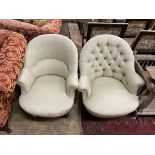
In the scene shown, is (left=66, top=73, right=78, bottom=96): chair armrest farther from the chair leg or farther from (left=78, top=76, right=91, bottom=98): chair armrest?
the chair leg

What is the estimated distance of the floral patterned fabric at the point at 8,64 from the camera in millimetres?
1801

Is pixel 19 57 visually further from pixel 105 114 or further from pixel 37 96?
pixel 105 114

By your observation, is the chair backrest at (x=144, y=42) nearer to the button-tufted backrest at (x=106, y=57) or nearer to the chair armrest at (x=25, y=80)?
the button-tufted backrest at (x=106, y=57)

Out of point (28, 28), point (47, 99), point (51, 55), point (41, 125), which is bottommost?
point (41, 125)

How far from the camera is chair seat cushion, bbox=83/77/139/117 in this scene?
204cm

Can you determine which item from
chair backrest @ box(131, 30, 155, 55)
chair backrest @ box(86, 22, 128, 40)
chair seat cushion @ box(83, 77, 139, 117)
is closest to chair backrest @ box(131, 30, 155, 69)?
chair backrest @ box(131, 30, 155, 55)

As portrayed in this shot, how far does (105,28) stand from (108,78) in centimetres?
72

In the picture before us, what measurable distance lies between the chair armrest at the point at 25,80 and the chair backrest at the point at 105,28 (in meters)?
1.05

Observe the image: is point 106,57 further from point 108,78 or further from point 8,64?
point 8,64

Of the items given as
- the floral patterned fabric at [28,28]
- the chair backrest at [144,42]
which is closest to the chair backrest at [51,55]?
the floral patterned fabric at [28,28]

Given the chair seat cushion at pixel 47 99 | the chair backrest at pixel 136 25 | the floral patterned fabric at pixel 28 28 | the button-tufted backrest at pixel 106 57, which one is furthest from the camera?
the chair backrest at pixel 136 25

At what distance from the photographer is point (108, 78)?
2391 millimetres

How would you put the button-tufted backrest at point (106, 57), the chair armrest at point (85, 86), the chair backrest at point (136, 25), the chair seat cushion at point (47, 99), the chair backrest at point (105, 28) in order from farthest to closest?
the chair backrest at point (136, 25), the chair backrest at point (105, 28), the button-tufted backrest at point (106, 57), the chair armrest at point (85, 86), the chair seat cushion at point (47, 99)

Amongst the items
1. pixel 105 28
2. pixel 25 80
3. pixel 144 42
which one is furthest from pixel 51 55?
pixel 144 42
